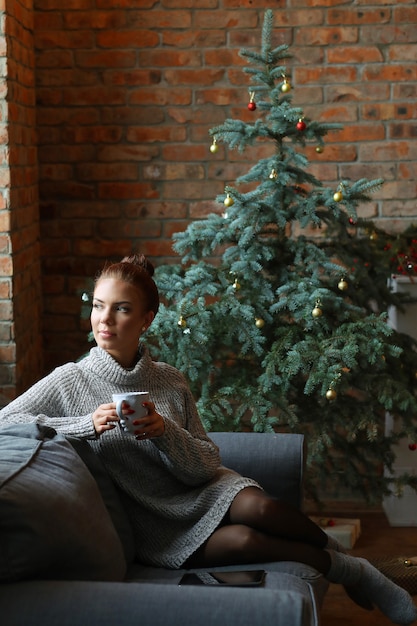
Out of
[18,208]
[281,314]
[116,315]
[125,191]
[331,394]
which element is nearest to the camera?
[116,315]

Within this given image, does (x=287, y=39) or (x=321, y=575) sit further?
(x=287, y=39)

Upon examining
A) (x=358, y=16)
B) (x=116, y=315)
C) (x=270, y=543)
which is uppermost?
(x=358, y=16)

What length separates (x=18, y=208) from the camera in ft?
12.0

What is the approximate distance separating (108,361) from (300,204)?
3.85 ft

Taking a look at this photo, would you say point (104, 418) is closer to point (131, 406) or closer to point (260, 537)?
point (131, 406)

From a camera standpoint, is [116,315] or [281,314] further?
[281,314]

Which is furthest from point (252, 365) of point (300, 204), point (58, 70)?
point (58, 70)

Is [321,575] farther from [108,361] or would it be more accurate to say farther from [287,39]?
[287,39]

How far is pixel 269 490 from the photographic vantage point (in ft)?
9.25

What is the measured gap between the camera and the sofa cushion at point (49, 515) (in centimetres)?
179

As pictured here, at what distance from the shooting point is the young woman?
2457 mm

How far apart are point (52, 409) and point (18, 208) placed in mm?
1358

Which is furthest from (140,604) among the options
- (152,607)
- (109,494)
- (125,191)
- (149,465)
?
(125,191)

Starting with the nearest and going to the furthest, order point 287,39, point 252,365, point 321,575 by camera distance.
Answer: point 321,575
point 252,365
point 287,39
